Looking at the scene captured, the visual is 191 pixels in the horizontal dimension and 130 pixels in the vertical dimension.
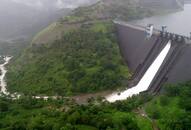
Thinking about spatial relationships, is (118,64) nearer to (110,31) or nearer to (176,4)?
(110,31)

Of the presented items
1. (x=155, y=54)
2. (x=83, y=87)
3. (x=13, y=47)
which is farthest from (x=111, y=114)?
(x=13, y=47)

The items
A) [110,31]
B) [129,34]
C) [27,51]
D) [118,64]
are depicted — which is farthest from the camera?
[27,51]

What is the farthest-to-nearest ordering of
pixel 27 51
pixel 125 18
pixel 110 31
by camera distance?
→ 1. pixel 125 18
2. pixel 27 51
3. pixel 110 31

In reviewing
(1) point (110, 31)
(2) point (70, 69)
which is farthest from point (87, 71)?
(1) point (110, 31)

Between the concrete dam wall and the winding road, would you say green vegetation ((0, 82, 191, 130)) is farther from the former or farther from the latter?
the winding road

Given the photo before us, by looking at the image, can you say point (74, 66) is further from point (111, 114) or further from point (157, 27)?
point (157, 27)

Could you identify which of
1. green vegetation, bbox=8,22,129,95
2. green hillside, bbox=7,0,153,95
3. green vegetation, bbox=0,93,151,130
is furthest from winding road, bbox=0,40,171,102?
green vegetation, bbox=0,93,151,130
